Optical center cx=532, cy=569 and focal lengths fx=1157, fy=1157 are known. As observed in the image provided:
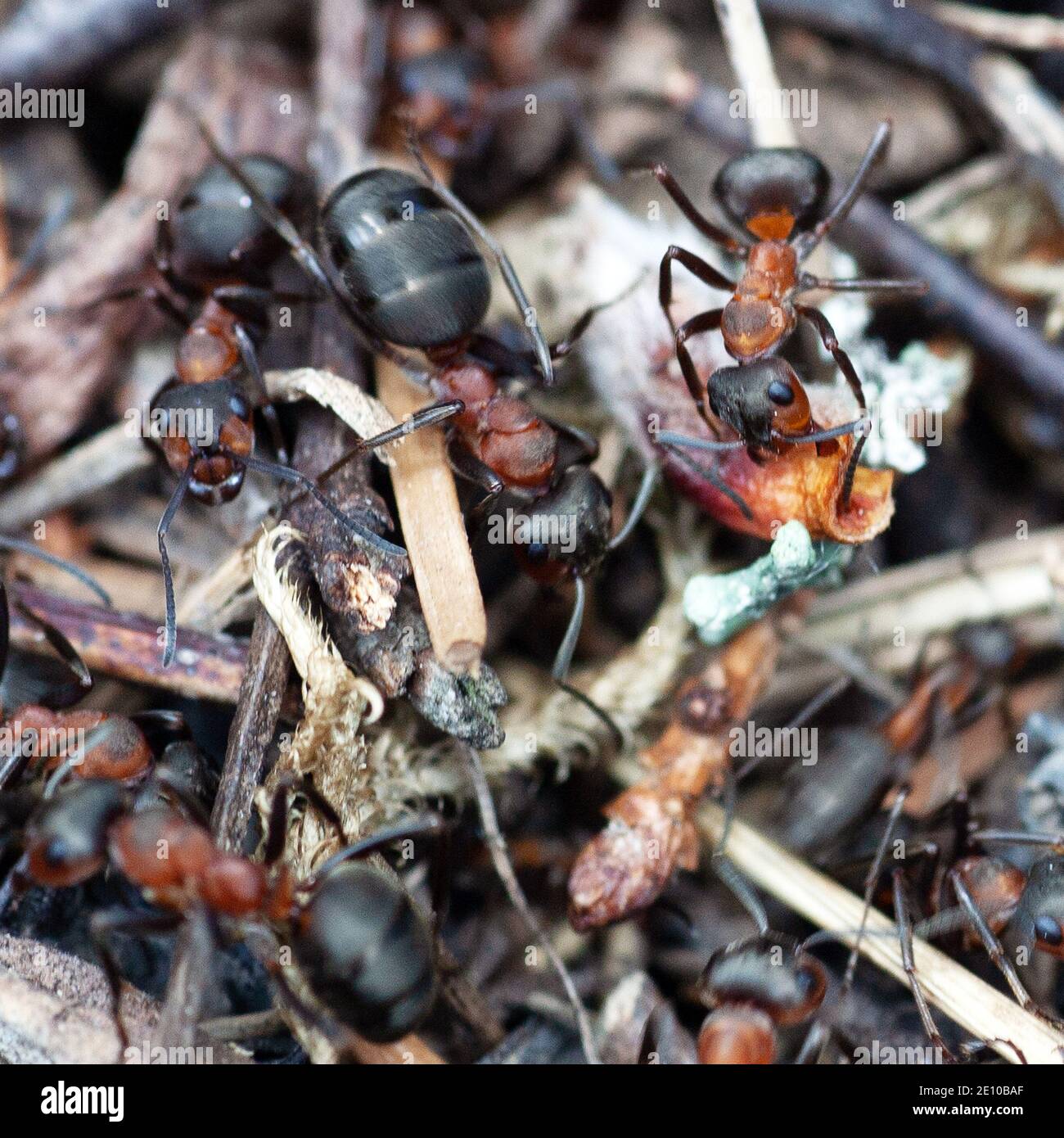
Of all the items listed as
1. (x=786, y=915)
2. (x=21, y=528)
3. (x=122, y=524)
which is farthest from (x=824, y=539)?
(x=21, y=528)

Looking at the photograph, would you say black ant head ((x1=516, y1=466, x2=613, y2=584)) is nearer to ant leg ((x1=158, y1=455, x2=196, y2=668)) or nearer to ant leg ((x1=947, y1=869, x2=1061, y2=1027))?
ant leg ((x1=158, y1=455, x2=196, y2=668))

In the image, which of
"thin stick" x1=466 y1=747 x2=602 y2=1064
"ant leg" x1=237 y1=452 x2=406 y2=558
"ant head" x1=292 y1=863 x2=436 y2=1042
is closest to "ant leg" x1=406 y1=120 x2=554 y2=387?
"ant leg" x1=237 y1=452 x2=406 y2=558

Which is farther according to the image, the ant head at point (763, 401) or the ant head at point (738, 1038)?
the ant head at point (763, 401)

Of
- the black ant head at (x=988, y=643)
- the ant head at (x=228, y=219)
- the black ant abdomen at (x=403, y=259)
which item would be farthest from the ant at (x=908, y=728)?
the ant head at (x=228, y=219)

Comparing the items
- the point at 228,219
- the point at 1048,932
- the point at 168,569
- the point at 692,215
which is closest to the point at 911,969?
the point at 1048,932

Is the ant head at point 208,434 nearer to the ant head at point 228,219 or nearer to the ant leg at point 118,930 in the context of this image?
the ant head at point 228,219

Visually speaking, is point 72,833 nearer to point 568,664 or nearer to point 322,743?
point 322,743
